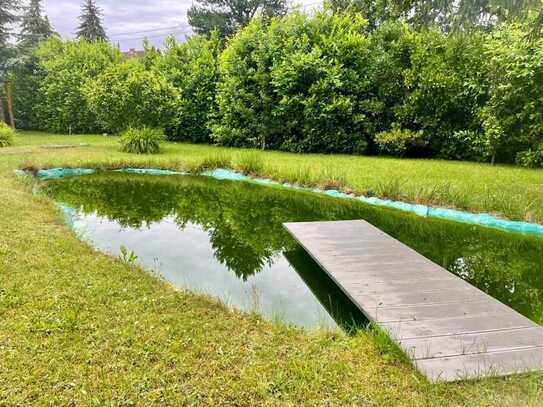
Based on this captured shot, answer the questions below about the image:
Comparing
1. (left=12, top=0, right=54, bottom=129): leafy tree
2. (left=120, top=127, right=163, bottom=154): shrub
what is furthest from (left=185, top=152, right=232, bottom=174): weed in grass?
(left=12, top=0, right=54, bottom=129): leafy tree

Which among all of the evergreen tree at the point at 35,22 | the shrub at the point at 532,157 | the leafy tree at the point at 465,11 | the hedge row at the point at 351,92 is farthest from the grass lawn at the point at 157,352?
the evergreen tree at the point at 35,22

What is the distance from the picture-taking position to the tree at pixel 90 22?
2352 centimetres

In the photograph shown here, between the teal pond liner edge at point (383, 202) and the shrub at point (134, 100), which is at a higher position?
the shrub at point (134, 100)

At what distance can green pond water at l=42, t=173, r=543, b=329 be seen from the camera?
335 centimetres

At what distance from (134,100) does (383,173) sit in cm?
633

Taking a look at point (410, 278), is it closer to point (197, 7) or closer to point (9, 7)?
point (9, 7)

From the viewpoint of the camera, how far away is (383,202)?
602 centimetres

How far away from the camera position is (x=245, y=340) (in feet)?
7.90

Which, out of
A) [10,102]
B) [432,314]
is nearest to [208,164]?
[432,314]

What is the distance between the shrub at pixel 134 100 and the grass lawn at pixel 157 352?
6.87 meters

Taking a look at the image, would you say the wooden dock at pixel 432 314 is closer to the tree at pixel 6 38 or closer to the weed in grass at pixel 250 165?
the weed in grass at pixel 250 165

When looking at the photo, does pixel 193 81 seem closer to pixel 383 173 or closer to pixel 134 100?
pixel 134 100

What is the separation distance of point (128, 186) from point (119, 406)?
18.9 ft

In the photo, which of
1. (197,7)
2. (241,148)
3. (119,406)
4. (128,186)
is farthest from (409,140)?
(197,7)
